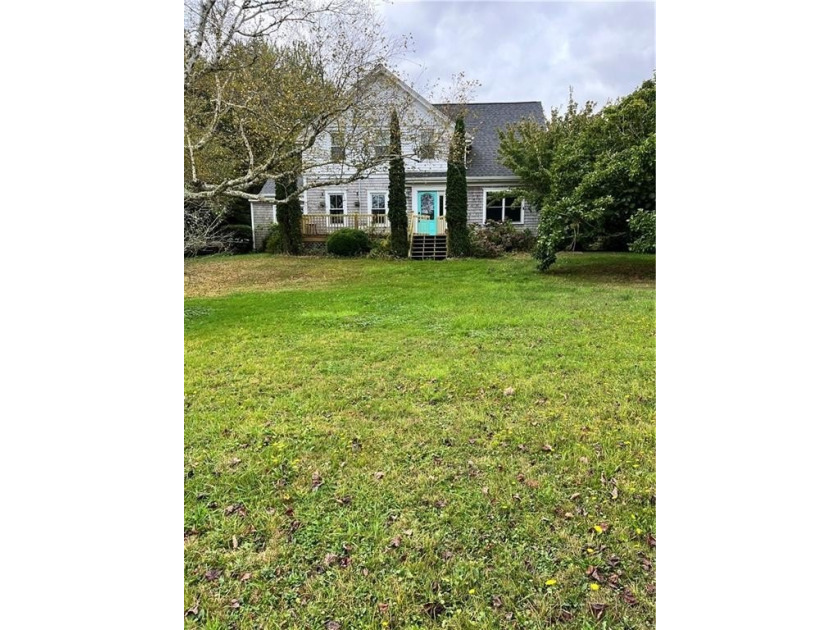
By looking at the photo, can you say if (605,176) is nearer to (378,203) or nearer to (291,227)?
(378,203)

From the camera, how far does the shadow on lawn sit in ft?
26.5

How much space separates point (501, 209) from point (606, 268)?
17.4 ft

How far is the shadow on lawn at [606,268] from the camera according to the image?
806cm

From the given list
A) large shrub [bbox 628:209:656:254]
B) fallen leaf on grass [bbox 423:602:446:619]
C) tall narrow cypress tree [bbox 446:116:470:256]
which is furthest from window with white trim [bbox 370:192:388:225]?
fallen leaf on grass [bbox 423:602:446:619]

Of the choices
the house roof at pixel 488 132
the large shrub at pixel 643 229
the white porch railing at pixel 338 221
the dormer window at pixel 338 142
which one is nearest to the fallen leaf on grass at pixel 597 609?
the large shrub at pixel 643 229

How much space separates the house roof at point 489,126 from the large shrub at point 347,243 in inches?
145

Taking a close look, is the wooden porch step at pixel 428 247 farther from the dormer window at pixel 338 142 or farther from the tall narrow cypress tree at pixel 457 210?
the dormer window at pixel 338 142

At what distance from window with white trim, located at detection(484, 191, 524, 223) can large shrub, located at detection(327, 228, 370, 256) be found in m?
3.59

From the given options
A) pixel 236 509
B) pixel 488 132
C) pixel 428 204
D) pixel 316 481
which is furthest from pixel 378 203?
pixel 236 509

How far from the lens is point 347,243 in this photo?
1247cm

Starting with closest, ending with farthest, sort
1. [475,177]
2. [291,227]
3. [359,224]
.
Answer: [291,227], [359,224], [475,177]
